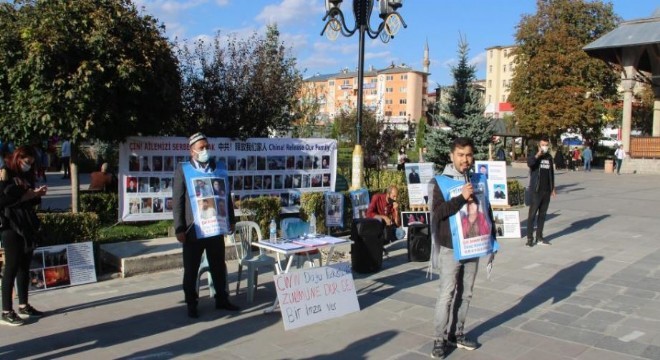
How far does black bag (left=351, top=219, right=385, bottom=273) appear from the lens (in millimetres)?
7684

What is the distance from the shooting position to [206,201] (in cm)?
568

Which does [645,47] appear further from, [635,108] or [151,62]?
[151,62]

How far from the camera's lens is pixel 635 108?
50.8 metres

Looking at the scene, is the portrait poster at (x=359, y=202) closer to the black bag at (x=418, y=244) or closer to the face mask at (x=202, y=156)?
the black bag at (x=418, y=244)

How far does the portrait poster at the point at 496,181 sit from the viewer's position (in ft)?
37.8

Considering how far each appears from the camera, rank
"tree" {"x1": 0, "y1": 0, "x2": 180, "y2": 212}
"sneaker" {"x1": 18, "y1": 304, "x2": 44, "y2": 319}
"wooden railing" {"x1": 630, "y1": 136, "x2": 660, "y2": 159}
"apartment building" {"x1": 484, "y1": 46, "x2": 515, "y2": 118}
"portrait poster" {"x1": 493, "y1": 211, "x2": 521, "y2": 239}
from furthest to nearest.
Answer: "apartment building" {"x1": 484, "y1": 46, "x2": 515, "y2": 118}
"wooden railing" {"x1": 630, "y1": 136, "x2": 660, "y2": 159}
"portrait poster" {"x1": 493, "y1": 211, "x2": 521, "y2": 239}
"tree" {"x1": 0, "y1": 0, "x2": 180, "y2": 212}
"sneaker" {"x1": 18, "y1": 304, "x2": 44, "y2": 319}

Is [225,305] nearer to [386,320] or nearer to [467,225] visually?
[386,320]

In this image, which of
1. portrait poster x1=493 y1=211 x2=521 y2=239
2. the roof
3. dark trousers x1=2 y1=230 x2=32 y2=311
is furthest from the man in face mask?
the roof

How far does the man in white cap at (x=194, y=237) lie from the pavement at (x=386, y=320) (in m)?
0.24

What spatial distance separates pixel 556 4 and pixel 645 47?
9.93 m

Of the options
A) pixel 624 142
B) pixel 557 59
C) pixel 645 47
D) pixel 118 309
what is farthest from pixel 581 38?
pixel 118 309

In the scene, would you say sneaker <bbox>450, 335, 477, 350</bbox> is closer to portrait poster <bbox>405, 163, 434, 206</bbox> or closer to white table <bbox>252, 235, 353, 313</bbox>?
white table <bbox>252, 235, 353, 313</bbox>

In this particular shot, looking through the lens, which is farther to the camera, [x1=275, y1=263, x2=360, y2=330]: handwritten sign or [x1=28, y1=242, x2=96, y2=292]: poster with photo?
[x1=28, y1=242, x2=96, y2=292]: poster with photo

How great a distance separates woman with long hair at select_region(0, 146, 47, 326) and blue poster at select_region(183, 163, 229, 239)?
136 centimetres
